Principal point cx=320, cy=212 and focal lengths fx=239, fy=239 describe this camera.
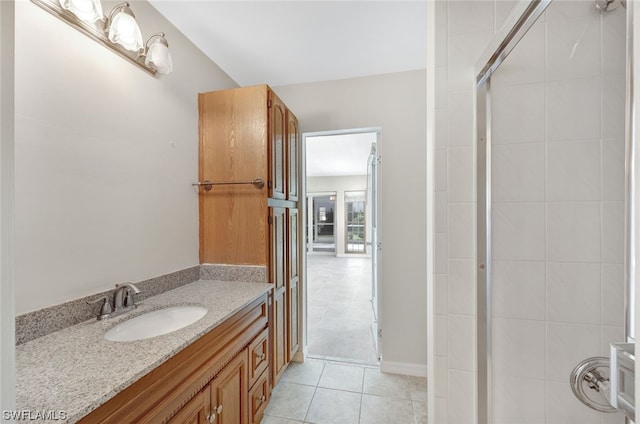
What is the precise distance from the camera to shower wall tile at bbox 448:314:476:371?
3.37 feet

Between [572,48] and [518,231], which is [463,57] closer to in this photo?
[572,48]

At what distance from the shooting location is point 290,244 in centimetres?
205

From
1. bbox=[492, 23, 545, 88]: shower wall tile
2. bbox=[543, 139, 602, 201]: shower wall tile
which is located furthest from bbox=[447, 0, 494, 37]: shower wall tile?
bbox=[543, 139, 602, 201]: shower wall tile

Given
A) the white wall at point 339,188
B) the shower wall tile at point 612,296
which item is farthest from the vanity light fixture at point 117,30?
the white wall at point 339,188

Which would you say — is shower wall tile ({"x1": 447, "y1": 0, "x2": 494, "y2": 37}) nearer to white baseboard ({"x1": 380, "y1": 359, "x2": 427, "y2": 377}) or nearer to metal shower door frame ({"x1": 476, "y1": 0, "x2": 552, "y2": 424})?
metal shower door frame ({"x1": 476, "y1": 0, "x2": 552, "y2": 424})

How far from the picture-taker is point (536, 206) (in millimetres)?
969

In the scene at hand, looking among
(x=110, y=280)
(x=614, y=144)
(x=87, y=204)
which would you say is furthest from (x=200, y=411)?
(x=614, y=144)

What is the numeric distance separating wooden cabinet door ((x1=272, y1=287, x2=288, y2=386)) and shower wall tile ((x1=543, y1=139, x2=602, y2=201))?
1.62 m

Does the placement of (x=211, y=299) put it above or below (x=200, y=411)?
above

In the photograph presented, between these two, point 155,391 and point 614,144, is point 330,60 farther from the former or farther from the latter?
point 155,391

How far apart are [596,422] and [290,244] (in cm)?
181

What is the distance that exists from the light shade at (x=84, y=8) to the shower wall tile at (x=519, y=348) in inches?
84.4

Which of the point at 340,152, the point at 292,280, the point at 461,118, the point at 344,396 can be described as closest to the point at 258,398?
the point at 344,396

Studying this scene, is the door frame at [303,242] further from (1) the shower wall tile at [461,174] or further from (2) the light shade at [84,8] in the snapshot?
(2) the light shade at [84,8]
